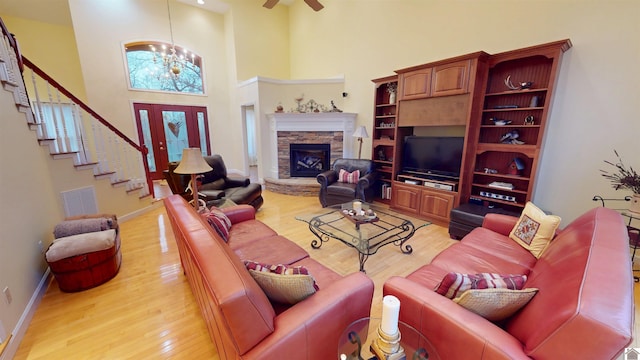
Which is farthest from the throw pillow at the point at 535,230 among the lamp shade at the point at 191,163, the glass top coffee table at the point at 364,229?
the lamp shade at the point at 191,163

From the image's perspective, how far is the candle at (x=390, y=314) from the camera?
0.95 meters

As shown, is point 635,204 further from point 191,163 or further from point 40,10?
point 40,10

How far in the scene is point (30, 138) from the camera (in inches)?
97.2

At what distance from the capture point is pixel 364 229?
2.78 metres

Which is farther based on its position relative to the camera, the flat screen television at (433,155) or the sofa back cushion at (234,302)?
the flat screen television at (433,155)

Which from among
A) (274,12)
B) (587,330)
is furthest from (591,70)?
(274,12)

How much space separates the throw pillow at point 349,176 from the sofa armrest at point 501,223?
7.74ft

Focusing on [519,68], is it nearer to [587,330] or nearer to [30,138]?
[587,330]

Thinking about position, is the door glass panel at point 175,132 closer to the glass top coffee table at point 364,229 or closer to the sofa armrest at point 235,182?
the sofa armrest at point 235,182

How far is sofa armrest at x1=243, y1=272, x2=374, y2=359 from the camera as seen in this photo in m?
1.05

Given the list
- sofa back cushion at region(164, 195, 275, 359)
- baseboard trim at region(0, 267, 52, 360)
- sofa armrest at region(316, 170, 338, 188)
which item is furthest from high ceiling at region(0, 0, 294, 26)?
sofa back cushion at region(164, 195, 275, 359)

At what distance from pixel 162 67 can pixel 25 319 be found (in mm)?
6202

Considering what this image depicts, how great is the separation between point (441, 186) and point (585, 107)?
1773mm

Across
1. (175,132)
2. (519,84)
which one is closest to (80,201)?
(175,132)
